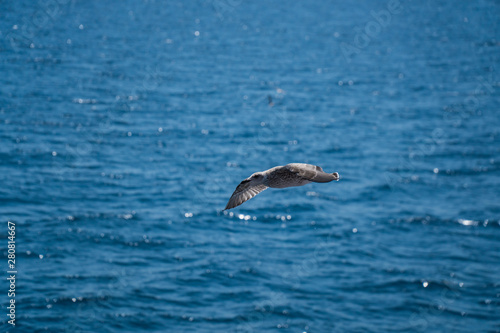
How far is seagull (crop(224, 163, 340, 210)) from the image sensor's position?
502 inches

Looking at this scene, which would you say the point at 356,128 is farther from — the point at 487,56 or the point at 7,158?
the point at 487,56

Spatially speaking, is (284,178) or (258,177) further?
(258,177)

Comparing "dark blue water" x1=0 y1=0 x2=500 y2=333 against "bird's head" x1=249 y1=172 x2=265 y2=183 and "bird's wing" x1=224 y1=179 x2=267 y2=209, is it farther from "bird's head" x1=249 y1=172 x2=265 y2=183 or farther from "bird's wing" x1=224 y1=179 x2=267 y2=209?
"bird's head" x1=249 y1=172 x2=265 y2=183

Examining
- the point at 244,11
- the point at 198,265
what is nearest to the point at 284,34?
the point at 244,11

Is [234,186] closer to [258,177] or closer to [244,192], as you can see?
[244,192]

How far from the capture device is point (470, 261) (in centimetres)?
4103

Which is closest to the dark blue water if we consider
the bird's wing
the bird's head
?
the bird's wing

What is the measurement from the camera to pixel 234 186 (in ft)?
167

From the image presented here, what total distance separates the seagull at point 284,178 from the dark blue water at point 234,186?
64.9 feet

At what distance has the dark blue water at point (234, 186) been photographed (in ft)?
116

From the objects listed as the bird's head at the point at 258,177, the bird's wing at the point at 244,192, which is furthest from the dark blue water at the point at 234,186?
the bird's head at the point at 258,177

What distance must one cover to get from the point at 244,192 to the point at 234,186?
3621 centimetres

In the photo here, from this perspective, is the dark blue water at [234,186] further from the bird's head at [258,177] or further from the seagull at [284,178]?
the bird's head at [258,177]

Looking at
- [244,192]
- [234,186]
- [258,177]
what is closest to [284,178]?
[258,177]
